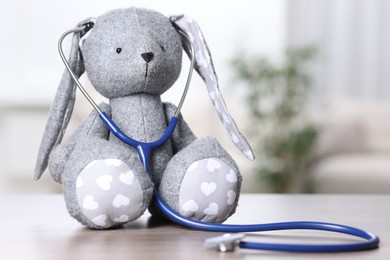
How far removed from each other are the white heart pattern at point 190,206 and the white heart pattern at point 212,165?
38 mm

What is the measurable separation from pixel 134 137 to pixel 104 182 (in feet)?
0.28

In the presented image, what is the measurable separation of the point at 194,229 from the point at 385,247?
0.65 ft

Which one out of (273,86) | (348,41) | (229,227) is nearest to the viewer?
(229,227)

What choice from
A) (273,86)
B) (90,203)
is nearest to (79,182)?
(90,203)

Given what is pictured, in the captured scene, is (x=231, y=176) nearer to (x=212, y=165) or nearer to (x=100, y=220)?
(x=212, y=165)

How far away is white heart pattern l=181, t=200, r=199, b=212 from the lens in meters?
0.74

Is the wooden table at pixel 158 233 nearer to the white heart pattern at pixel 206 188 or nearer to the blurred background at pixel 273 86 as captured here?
the white heart pattern at pixel 206 188

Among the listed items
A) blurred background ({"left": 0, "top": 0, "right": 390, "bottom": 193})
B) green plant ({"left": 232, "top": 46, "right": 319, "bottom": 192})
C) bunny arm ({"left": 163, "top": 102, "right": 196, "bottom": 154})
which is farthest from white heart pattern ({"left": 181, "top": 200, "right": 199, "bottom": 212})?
green plant ({"left": 232, "top": 46, "right": 319, "bottom": 192})

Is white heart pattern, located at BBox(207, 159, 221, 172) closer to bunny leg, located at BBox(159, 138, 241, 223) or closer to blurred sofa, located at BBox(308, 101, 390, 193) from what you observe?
bunny leg, located at BBox(159, 138, 241, 223)

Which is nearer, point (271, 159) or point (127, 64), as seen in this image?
point (127, 64)

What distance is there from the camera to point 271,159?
3434mm

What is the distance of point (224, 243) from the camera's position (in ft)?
1.97

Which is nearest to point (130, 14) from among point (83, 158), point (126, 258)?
point (83, 158)

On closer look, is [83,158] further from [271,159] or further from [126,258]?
[271,159]
